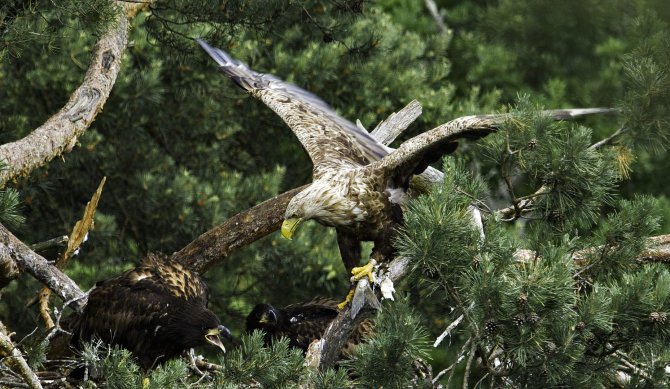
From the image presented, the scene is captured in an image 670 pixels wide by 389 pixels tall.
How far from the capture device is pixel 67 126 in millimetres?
6043

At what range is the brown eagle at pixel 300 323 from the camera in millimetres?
6992

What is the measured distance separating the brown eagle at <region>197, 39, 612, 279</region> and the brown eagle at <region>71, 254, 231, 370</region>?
698 mm

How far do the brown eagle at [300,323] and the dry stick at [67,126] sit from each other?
1.26 meters

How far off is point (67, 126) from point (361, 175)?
1.53 meters

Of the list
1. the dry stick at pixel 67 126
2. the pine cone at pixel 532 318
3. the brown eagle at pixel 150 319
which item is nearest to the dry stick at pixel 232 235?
the brown eagle at pixel 150 319

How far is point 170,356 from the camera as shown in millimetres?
6480

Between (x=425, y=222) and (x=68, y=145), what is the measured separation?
2.45 metres

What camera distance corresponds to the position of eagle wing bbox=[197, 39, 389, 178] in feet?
21.8

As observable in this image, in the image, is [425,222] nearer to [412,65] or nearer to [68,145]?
[68,145]

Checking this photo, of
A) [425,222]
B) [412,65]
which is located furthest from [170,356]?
[412,65]

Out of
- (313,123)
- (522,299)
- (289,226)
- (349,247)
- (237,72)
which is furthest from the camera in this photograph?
(237,72)

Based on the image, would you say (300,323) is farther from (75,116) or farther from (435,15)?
(435,15)

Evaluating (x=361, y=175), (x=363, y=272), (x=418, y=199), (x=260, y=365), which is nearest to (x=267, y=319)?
(x=361, y=175)

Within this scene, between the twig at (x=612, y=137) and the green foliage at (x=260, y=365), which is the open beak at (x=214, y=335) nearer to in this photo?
the green foliage at (x=260, y=365)
